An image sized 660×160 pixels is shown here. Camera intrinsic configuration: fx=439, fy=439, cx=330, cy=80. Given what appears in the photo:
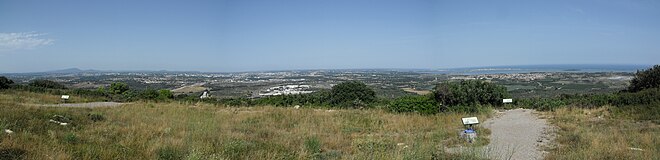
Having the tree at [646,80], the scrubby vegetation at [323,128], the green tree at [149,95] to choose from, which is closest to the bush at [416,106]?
the scrubby vegetation at [323,128]

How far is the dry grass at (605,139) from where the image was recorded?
6730 millimetres

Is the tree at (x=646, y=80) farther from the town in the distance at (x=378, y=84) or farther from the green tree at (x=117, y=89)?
the green tree at (x=117, y=89)

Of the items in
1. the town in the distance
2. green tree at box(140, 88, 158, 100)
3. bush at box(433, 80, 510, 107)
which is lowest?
the town in the distance

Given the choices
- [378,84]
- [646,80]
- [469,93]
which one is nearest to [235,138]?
[469,93]

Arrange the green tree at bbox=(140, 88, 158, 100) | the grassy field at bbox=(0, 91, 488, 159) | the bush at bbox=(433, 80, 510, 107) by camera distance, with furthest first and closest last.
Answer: the green tree at bbox=(140, 88, 158, 100) < the bush at bbox=(433, 80, 510, 107) < the grassy field at bbox=(0, 91, 488, 159)

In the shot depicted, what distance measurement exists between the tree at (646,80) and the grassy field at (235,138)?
1212 centimetres

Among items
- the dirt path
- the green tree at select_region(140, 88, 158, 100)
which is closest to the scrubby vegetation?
the green tree at select_region(140, 88, 158, 100)

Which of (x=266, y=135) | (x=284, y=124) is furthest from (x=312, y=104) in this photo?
(x=266, y=135)

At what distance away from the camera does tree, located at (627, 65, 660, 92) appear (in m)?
21.0

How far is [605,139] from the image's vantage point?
8.42 meters

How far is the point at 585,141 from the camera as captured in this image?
8211 mm

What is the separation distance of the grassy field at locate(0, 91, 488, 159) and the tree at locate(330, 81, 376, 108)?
20.9 feet

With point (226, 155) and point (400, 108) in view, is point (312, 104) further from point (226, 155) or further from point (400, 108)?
point (226, 155)

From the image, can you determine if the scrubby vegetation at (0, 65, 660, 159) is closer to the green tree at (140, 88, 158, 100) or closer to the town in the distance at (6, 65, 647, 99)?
the green tree at (140, 88, 158, 100)
